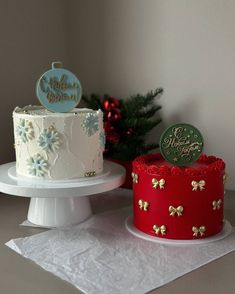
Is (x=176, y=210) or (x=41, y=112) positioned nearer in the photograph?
(x=176, y=210)

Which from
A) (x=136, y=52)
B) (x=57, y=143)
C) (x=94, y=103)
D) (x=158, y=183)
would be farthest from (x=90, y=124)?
(x=136, y=52)

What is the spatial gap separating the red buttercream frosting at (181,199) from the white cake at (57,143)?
0.14m

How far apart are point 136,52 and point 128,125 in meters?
0.27

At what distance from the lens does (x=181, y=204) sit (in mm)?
1012

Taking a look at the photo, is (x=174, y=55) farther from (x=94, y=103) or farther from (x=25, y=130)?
(x=25, y=130)

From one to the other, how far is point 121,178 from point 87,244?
192 mm

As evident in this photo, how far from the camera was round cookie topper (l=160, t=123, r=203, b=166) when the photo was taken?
1056mm

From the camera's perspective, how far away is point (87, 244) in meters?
1.03

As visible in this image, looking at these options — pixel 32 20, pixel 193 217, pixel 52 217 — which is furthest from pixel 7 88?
pixel 193 217

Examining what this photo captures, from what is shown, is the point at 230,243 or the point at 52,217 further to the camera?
the point at 52,217

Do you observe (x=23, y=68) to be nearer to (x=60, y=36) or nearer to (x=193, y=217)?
(x=60, y=36)

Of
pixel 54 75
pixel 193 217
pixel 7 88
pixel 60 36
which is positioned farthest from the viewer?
pixel 60 36

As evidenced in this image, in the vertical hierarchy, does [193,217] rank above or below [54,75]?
below

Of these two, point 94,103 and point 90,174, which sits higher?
point 94,103
